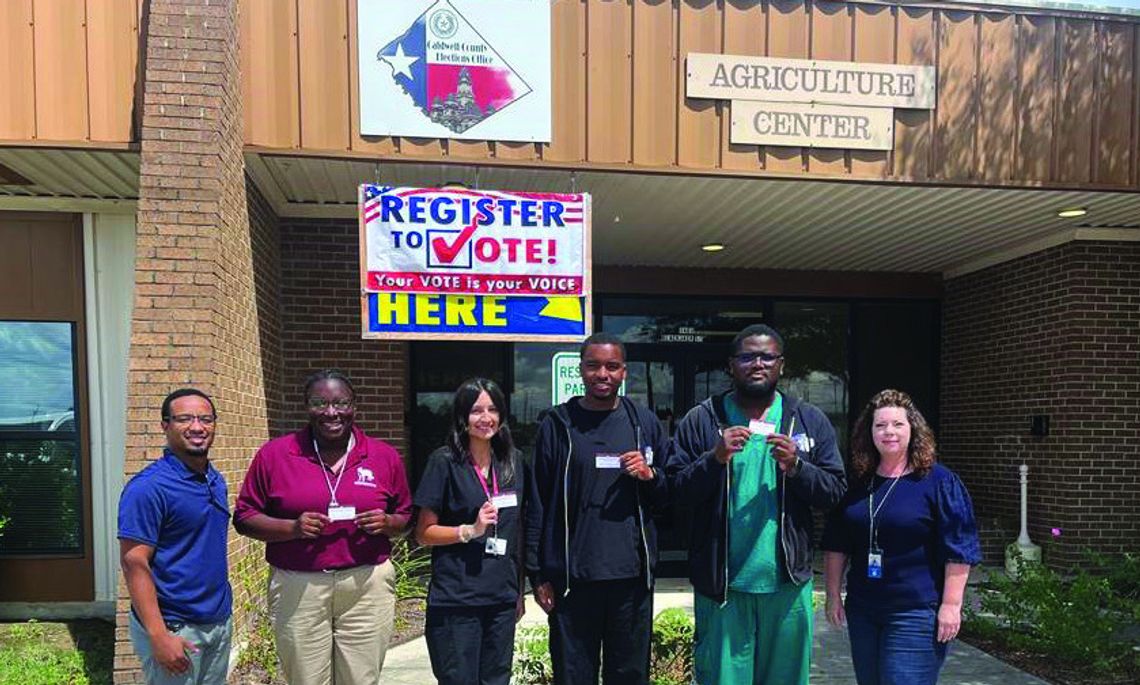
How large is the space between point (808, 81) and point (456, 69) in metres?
2.56

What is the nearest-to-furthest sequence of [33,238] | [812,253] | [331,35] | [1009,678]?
[1009,678] < [331,35] < [33,238] < [812,253]

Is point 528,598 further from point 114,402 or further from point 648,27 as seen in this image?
point 648,27

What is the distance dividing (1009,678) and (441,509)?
3.95m

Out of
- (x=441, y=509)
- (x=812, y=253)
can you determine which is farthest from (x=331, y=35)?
(x=812, y=253)

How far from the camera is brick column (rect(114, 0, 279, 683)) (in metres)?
4.26

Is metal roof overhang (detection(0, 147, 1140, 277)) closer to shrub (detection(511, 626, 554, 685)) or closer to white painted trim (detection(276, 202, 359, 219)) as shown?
white painted trim (detection(276, 202, 359, 219))

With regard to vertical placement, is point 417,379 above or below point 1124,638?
above

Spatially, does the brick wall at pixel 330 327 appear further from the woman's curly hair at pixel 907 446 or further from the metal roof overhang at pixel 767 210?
the woman's curly hair at pixel 907 446

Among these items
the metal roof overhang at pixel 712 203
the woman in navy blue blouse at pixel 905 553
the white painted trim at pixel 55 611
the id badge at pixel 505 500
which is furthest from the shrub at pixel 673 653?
the white painted trim at pixel 55 611

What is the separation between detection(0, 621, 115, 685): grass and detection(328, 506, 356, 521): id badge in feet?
9.74

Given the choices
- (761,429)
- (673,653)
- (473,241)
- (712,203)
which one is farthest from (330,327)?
(761,429)

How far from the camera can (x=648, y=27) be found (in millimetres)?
5441

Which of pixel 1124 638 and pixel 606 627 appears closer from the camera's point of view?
pixel 606 627

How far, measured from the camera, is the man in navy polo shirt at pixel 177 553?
2666 millimetres
